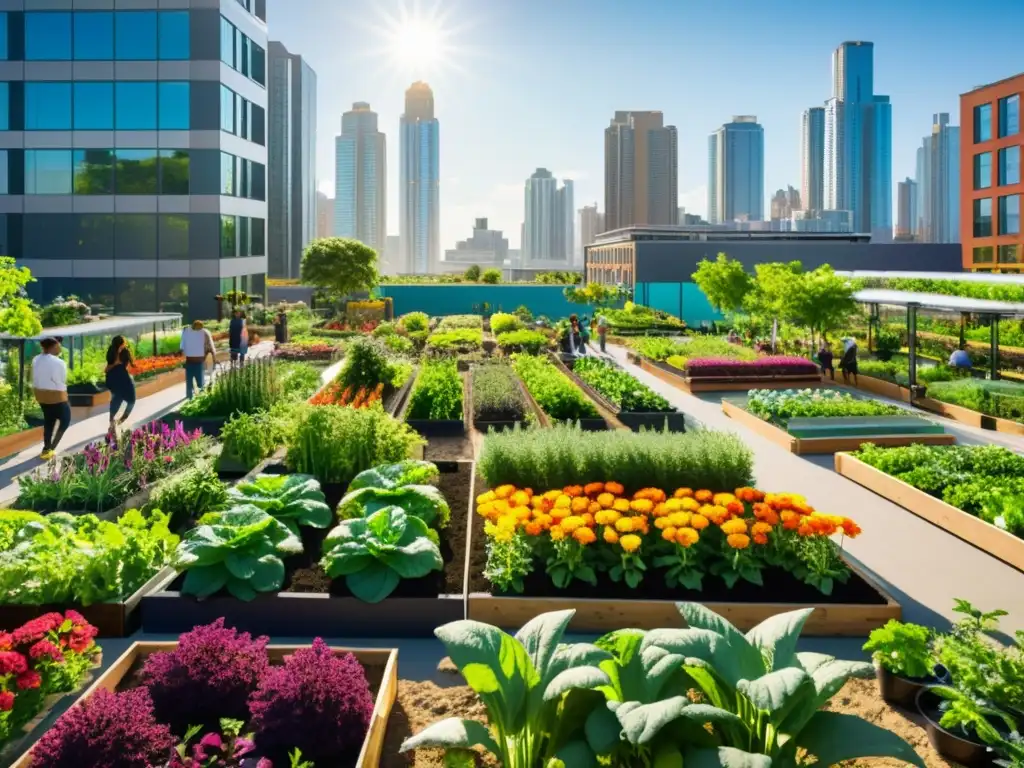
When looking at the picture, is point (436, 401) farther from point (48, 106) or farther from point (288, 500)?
point (48, 106)

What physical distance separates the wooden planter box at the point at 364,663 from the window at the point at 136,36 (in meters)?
37.4

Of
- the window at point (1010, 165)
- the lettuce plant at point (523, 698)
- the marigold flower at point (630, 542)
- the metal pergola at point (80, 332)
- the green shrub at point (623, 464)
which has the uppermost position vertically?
the window at point (1010, 165)

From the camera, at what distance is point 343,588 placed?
282 inches

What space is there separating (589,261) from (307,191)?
116 metres

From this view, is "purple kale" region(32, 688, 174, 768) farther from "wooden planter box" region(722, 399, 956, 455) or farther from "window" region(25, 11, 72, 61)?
"window" region(25, 11, 72, 61)

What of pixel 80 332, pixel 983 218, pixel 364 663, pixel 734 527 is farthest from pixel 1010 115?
pixel 364 663

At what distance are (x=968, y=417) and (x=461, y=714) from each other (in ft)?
49.5

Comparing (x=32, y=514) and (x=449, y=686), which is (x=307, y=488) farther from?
(x=449, y=686)

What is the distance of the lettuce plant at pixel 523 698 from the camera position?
172 inches

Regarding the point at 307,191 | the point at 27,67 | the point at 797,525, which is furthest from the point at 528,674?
the point at 307,191

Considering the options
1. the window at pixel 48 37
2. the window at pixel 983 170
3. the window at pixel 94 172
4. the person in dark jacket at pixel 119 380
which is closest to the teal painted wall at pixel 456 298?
the window at pixel 94 172

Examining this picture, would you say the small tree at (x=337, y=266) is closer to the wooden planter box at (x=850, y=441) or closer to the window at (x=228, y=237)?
the window at (x=228, y=237)

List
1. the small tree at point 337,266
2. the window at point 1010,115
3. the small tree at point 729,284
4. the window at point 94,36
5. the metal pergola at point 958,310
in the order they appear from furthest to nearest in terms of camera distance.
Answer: the window at point 1010,115, the small tree at point 337,266, the window at point 94,36, the small tree at point 729,284, the metal pergola at point 958,310

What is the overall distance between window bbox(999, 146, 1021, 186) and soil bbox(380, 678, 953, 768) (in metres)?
50.0
